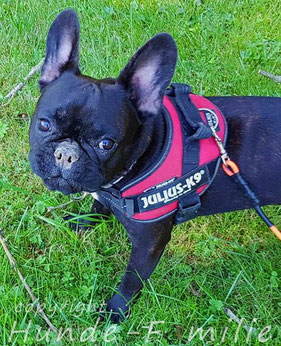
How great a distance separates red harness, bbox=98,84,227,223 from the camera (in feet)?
7.09

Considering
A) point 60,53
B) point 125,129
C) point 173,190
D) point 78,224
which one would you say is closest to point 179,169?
point 173,190

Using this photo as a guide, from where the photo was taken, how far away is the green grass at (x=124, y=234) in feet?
8.49

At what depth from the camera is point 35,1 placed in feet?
13.1

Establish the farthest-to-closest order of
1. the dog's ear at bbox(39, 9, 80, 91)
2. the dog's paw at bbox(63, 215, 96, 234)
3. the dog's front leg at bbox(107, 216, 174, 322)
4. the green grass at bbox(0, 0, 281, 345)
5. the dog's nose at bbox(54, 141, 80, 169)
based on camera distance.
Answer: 1. the dog's paw at bbox(63, 215, 96, 234)
2. the green grass at bbox(0, 0, 281, 345)
3. the dog's front leg at bbox(107, 216, 174, 322)
4. the dog's ear at bbox(39, 9, 80, 91)
5. the dog's nose at bbox(54, 141, 80, 169)

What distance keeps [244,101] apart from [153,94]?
0.60 m

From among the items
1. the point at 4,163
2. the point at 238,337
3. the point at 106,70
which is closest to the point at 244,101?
the point at 238,337

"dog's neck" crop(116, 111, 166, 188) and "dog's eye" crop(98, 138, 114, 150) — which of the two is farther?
"dog's neck" crop(116, 111, 166, 188)

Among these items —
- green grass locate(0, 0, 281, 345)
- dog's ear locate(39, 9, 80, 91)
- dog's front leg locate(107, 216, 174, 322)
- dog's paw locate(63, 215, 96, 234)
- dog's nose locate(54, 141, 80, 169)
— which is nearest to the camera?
dog's nose locate(54, 141, 80, 169)

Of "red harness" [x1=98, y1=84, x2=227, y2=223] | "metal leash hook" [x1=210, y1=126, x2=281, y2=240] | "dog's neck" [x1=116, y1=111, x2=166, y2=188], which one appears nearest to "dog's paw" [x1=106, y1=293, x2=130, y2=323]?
"red harness" [x1=98, y1=84, x2=227, y2=223]

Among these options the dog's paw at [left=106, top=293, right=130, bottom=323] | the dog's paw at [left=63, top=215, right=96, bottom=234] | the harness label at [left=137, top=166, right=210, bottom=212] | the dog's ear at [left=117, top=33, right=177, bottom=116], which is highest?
the dog's ear at [left=117, top=33, right=177, bottom=116]

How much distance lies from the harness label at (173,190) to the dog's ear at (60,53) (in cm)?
Result: 70

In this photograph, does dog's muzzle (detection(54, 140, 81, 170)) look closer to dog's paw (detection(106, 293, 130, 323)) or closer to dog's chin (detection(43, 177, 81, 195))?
dog's chin (detection(43, 177, 81, 195))

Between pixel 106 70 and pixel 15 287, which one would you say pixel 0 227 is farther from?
pixel 106 70

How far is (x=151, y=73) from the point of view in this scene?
202 centimetres
